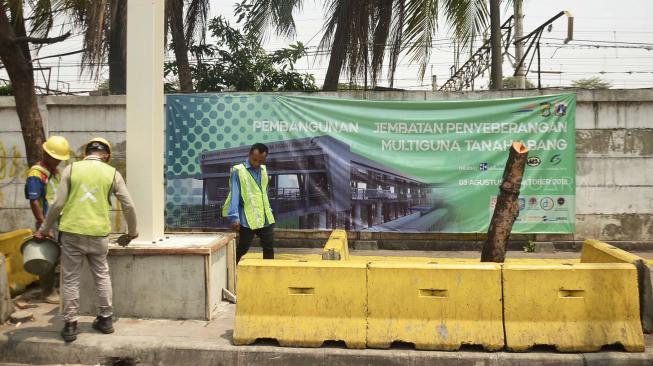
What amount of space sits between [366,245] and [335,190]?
1.08 metres

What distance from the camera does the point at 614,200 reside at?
8.87 m

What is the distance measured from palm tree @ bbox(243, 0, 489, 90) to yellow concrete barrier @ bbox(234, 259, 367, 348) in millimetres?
6504

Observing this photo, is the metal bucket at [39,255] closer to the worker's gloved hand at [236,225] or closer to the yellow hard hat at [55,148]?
the yellow hard hat at [55,148]

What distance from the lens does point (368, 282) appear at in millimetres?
4473

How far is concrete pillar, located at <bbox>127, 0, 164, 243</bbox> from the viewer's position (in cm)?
534

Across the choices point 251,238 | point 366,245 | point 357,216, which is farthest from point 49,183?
point 366,245

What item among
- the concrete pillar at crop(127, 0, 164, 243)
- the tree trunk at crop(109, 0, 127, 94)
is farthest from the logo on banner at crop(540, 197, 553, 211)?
the tree trunk at crop(109, 0, 127, 94)

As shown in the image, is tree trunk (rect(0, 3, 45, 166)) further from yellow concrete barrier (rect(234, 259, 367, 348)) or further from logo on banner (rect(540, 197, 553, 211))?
logo on banner (rect(540, 197, 553, 211))

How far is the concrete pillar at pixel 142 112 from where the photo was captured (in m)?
5.34

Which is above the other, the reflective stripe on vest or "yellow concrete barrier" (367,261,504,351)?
the reflective stripe on vest

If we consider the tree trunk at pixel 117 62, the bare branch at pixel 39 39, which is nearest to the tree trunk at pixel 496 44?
the bare branch at pixel 39 39

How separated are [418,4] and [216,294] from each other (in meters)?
6.56

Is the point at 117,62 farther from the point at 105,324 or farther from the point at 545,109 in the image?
the point at 545,109

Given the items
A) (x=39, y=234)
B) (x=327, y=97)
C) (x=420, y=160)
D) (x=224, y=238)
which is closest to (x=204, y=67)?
(x=327, y=97)
